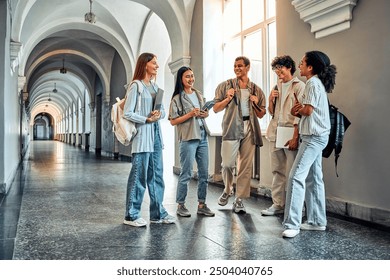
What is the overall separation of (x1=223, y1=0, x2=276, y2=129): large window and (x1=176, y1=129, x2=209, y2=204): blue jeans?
7.34 ft

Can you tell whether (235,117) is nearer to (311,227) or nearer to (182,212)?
(182,212)

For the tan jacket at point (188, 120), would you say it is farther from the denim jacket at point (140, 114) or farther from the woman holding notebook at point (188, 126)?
the denim jacket at point (140, 114)

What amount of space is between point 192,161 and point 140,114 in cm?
82

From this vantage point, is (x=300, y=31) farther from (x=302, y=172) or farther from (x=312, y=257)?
(x=312, y=257)

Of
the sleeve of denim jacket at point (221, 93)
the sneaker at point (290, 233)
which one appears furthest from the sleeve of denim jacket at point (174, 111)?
the sneaker at point (290, 233)

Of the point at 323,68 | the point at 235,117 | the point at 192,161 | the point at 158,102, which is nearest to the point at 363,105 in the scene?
the point at 323,68

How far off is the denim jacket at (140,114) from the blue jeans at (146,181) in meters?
0.09

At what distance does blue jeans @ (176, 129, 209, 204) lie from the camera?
4.01 meters

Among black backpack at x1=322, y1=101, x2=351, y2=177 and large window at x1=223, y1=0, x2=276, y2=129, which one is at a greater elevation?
large window at x1=223, y1=0, x2=276, y2=129

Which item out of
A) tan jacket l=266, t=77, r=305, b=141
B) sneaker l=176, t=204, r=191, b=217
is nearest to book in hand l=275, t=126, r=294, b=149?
tan jacket l=266, t=77, r=305, b=141

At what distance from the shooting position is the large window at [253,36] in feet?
20.6

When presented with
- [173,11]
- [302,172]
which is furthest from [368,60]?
[173,11]

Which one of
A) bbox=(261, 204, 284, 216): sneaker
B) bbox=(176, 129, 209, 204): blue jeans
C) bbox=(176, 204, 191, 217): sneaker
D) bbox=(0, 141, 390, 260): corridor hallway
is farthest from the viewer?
bbox=(261, 204, 284, 216): sneaker

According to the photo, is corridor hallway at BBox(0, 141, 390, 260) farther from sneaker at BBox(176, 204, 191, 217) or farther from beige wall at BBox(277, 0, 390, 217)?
beige wall at BBox(277, 0, 390, 217)
